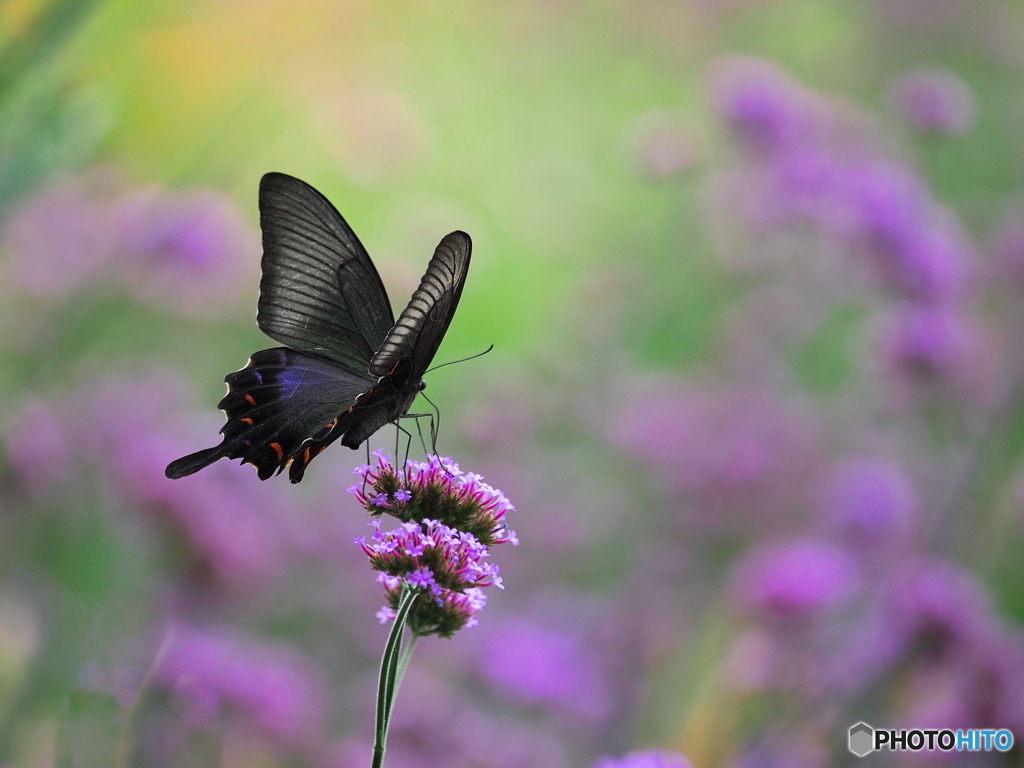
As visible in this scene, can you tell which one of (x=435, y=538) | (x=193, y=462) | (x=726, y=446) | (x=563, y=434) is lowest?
(x=435, y=538)

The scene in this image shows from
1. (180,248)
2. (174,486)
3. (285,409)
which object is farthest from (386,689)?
(180,248)

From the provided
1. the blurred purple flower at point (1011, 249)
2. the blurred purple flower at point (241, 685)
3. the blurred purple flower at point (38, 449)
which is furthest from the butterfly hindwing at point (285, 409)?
the blurred purple flower at point (1011, 249)

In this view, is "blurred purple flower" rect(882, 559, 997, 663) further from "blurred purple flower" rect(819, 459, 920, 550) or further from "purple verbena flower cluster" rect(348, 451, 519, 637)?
"purple verbena flower cluster" rect(348, 451, 519, 637)

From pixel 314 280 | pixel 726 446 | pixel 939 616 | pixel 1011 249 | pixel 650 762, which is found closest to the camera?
pixel 650 762

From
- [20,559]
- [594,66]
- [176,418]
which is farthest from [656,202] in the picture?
[20,559]

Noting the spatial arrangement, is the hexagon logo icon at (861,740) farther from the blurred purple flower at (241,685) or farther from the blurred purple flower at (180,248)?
the blurred purple flower at (180,248)

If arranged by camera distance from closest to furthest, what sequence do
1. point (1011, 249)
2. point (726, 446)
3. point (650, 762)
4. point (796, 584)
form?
1. point (650, 762)
2. point (796, 584)
3. point (1011, 249)
4. point (726, 446)

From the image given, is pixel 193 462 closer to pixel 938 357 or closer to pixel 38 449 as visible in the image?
pixel 38 449

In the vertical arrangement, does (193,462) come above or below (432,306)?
below
